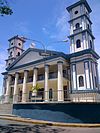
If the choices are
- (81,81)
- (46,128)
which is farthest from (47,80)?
(46,128)

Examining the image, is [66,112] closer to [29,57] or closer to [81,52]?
[81,52]

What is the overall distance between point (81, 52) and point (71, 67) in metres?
2.64

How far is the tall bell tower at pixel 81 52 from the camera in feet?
70.1

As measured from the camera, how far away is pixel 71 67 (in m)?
23.3

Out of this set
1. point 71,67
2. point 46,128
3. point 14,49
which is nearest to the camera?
point 46,128

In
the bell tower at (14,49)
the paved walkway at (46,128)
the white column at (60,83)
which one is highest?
the bell tower at (14,49)

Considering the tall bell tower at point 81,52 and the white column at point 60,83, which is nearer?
the white column at point 60,83

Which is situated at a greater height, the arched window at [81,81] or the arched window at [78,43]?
the arched window at [78,43]

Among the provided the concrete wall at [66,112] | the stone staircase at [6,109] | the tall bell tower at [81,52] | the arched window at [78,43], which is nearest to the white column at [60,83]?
the tall bell tower at [81,52]

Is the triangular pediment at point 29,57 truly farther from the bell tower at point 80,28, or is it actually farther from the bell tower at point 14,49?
the bell tower at point 80,28

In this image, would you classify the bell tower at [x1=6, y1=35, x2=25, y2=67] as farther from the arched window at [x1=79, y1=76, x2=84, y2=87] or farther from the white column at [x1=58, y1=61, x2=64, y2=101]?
the arched window at [x1=79, y1=76, x2=84, y2=87]

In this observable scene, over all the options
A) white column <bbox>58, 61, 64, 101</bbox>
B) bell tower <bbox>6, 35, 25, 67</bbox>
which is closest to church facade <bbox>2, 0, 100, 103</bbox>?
white column <bbox>58, 61, 64, 101</bbox>

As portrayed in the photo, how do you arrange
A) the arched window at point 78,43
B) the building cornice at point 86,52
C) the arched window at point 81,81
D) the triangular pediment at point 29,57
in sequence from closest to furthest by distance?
the arched window at point 81,81 < the building cornice at point 86,52 < the arched window at point 78,43 < the triangular pediment at point 29,57

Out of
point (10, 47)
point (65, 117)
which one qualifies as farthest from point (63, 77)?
point (10, 47)
